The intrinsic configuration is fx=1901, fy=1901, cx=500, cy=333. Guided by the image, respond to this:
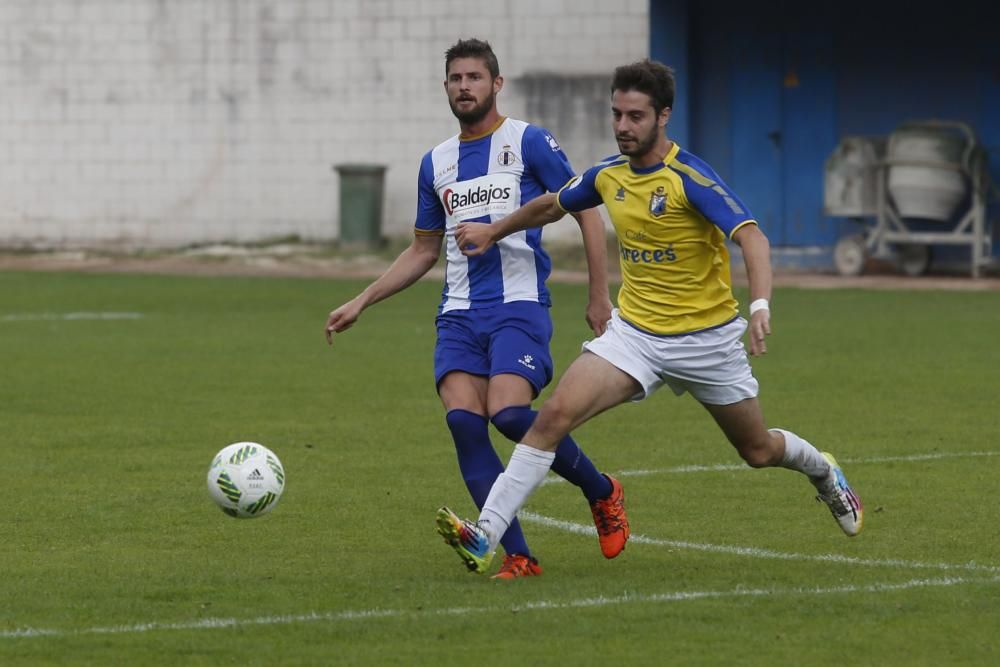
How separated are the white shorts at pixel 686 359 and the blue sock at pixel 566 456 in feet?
1.18

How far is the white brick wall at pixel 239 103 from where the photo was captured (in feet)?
82.8

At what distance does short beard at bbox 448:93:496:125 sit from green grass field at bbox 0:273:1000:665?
1.74 meters

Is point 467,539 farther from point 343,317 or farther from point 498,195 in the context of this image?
point 498,195

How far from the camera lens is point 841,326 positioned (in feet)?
58.4

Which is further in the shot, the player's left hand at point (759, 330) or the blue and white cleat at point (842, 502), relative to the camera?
the blue and white cleat at point (842, 502)

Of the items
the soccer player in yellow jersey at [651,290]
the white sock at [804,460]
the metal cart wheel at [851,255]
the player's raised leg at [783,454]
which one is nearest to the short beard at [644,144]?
the soccer player in yellow jersey at [651,290]

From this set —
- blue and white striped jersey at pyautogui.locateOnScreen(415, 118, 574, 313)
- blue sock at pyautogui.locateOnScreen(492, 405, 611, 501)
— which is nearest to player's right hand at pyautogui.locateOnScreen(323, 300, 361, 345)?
blue and white striped jersey at pyautogui.locateOnScreen(415, 118, 574, 313)

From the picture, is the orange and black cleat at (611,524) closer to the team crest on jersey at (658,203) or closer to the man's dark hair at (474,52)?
the team crest on jersey at (658,203)

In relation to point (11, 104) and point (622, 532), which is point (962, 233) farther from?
point (622, 532)

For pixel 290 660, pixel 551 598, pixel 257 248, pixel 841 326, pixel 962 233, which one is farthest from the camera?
pixel 257 248

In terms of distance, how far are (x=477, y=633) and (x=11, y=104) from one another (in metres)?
22.8

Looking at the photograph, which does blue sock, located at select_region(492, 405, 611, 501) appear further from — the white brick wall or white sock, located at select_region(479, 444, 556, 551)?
the white brick wall

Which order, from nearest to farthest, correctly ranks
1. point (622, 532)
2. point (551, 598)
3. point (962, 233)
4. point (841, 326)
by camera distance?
point (551, 598)
point (622, 532)
point (841, 326)
point (962, 233)

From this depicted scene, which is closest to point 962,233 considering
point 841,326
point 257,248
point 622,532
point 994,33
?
point 994,33
